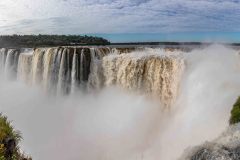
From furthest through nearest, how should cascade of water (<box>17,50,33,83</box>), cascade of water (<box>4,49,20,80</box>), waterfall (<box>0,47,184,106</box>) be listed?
cascade of water (<box>4,49,20,80</box>) → cascade of water (<box>17,50,33,83</box>) → waterfall (<box>0,47,184,106</box>)

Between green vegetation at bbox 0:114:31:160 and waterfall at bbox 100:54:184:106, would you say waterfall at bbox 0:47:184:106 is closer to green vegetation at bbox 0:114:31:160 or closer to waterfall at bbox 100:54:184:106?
waterfall at bbox 100:54:184:106

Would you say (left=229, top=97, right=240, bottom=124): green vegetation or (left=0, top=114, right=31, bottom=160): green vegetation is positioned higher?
(left=0, top=114, right=31, bottom=160): green vegetation

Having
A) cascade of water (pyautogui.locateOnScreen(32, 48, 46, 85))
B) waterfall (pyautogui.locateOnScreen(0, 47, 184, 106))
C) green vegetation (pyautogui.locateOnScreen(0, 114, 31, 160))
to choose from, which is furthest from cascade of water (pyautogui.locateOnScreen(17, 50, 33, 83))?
green vegetation (pyautogui.locateOnScreen(0, 114, 31, 160))

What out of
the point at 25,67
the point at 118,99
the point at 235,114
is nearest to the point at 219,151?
the point at 235,114

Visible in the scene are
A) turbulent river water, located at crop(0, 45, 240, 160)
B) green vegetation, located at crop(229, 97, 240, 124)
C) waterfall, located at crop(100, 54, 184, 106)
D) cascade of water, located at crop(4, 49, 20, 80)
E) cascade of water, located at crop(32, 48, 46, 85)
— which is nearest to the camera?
green vegetation, located at crop(229, 97, 240, 124)

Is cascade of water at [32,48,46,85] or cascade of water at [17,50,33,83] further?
cascade of water at [17,50,33,83]

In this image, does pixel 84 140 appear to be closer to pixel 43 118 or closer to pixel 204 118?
pixel 43 118

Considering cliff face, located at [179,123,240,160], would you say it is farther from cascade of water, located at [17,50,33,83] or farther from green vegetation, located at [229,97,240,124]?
cascade of water, located at [17,50,33,83]

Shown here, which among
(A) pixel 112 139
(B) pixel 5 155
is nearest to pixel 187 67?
(A) pixel 112 139
